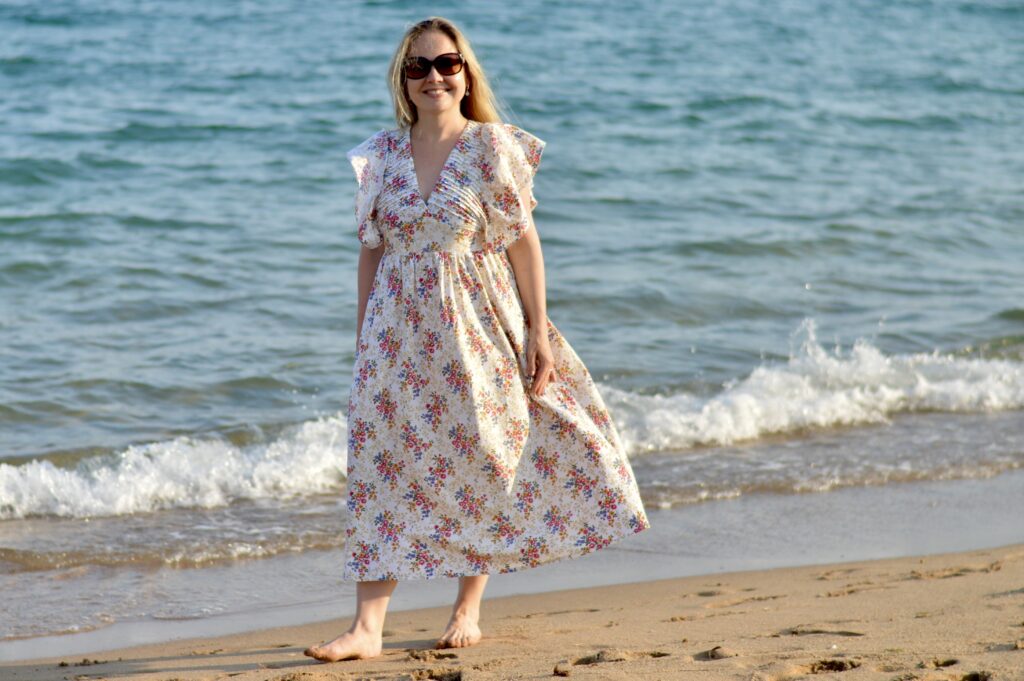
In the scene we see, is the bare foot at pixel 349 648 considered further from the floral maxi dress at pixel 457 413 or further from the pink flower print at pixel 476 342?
the pink flower print at pixel 476 342

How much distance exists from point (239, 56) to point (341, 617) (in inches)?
440

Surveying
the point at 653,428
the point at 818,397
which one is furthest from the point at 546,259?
the point at 653,428

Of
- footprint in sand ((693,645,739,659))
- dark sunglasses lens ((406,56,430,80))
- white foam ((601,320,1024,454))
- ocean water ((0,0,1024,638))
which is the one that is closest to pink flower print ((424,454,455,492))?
footprint in sand ((693,645,739,659))

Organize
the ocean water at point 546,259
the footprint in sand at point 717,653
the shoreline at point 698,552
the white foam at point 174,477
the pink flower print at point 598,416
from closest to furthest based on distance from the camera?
the footprint in sand at point 717,653, the pink flower print at point 598,416, the shoreline at point 698,552, the white foam at point 174,477, the ocean water at point 546,259

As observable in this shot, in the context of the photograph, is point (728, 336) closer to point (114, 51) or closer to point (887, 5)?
point (114, 51)

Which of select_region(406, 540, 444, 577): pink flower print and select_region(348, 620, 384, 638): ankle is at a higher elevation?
select_region(406, 540, 444, 577): pink flower print

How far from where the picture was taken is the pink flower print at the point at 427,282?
3.49 meters

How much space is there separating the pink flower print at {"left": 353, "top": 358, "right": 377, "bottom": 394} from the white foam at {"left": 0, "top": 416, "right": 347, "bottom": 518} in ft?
6.94

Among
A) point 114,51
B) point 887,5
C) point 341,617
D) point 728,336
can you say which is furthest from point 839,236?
point 887,5

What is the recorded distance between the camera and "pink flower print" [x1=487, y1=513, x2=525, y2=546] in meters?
3.53

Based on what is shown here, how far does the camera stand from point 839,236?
9992 millimetres

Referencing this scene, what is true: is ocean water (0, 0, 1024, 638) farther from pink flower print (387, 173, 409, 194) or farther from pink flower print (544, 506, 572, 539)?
pink flower print (387, 173, 409, 194)

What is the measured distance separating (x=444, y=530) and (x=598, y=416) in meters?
0.54

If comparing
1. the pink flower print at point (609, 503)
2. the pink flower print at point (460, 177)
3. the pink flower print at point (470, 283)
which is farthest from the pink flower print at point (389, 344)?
the pink flower print at point (609, 503)
